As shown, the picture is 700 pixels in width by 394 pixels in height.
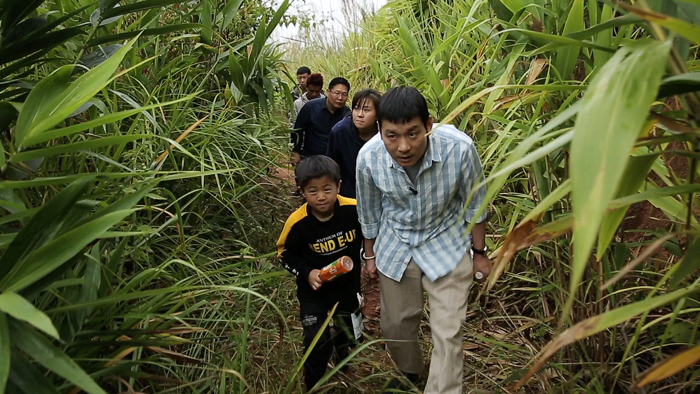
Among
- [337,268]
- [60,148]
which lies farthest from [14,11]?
[337,268]

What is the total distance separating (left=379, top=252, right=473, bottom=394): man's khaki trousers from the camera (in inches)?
99.0

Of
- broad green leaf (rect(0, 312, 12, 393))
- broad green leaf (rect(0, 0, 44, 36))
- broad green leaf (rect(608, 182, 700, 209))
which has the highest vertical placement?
broad green leaf (rect(0, 0, 44, 36))

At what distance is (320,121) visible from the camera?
5.60 m

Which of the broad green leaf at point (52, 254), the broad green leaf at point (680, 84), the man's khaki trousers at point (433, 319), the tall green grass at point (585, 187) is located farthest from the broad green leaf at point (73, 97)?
the man's khaki trousers at point (433, 319)

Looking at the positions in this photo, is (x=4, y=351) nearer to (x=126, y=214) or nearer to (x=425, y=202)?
(x=126, y=214)

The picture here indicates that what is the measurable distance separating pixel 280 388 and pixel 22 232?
1.13 m

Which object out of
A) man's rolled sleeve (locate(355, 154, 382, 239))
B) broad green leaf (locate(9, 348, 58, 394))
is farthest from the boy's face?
broad green leaf (locate(9, 348, 58, 394))

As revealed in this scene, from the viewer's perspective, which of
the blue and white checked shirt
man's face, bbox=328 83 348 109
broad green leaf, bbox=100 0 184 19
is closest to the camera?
broad green leaf, bbox=100 0 184 19

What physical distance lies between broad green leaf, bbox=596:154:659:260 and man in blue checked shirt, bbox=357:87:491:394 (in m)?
1.22

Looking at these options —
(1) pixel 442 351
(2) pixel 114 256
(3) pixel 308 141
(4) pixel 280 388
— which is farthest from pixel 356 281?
(3) pixel 308 141

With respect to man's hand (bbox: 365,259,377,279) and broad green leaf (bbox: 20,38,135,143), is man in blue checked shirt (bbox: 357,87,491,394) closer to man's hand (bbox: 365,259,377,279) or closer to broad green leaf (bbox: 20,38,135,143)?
man's hand (bbox: 365,259,377,279)

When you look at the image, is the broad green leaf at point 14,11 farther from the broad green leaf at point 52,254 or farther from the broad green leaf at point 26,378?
the broad green leaf at point 26,378

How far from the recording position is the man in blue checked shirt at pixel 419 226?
8.20 ft

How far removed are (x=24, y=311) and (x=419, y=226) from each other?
1.72 meters
